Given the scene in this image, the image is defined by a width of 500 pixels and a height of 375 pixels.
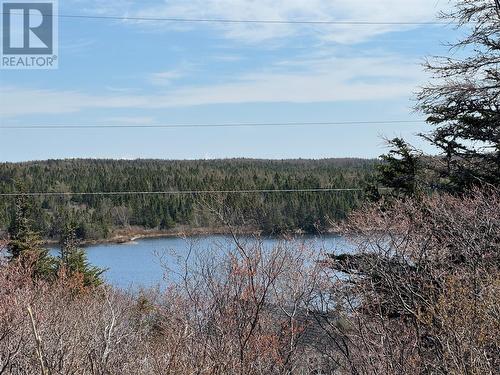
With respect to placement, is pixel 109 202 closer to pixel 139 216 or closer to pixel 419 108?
pixel 139 216

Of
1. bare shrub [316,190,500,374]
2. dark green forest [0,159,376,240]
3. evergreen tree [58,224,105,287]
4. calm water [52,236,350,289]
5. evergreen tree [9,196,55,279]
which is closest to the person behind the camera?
bare shrub [316,190,500,374]

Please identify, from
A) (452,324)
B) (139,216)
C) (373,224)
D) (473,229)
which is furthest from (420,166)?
(139,216)

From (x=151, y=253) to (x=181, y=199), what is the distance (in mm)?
23180

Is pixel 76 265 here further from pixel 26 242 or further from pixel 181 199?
pixel 181 199

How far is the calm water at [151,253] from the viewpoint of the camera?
17.3 m

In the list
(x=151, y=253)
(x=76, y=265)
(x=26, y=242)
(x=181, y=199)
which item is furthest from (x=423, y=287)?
(x=181, y=199)

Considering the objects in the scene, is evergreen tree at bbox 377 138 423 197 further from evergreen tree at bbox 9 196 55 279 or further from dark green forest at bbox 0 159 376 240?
evergreen tree at bbox 9 196 55 279

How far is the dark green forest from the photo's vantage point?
2315cm

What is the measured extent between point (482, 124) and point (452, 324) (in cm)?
863

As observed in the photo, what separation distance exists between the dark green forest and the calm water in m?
0.63

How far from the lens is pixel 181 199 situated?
168 ft

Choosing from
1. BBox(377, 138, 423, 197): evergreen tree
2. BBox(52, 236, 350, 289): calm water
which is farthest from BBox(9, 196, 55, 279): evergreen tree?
BBox(377, 138, 423, 197): evergreen tree

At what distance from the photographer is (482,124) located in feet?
46.3

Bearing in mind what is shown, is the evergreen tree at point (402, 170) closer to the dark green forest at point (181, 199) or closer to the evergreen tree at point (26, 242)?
the dark green forest at point (181, 199)
